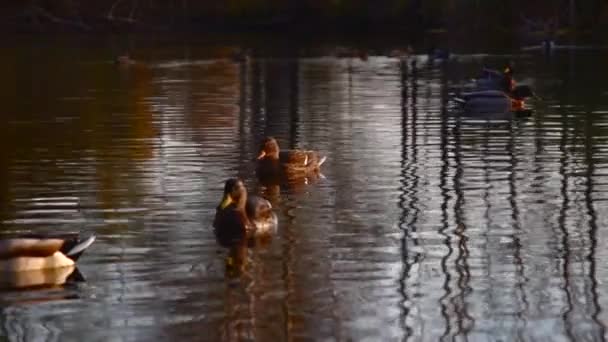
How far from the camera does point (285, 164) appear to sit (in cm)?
2123

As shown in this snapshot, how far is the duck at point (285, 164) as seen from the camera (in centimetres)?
2117

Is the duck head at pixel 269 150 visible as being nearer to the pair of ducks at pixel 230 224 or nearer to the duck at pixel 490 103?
the pair of ducks at pixel 230 224

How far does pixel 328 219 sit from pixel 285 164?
4202 millimetres

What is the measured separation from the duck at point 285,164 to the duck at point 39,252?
22.9 ft

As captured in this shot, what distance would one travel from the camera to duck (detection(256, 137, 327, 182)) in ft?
69.5

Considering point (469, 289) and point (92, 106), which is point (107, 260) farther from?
point (92, 106)

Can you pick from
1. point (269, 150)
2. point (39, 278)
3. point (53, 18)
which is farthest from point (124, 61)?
point (39, 278)

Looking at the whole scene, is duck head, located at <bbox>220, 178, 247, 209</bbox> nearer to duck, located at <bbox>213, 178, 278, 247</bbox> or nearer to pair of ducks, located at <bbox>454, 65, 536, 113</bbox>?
duck, located at <bbox>213, 178, 278, 247</bbox>

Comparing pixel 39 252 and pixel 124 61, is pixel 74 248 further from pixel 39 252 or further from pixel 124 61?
pixel 124 61

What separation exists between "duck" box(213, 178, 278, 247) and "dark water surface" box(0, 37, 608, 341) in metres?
0.21

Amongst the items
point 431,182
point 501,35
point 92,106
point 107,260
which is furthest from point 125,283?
point 501,35

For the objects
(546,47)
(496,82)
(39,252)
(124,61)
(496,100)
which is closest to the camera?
(39,252)

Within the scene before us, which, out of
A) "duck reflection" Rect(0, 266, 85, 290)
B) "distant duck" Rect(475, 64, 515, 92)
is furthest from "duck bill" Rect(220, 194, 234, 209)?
"distant duck" Rect(475, 64, 515, 92)

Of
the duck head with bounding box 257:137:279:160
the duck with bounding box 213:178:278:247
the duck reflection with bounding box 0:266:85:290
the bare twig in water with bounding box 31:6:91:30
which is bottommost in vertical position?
the duck reflection with bounding box 0:266:85:290
